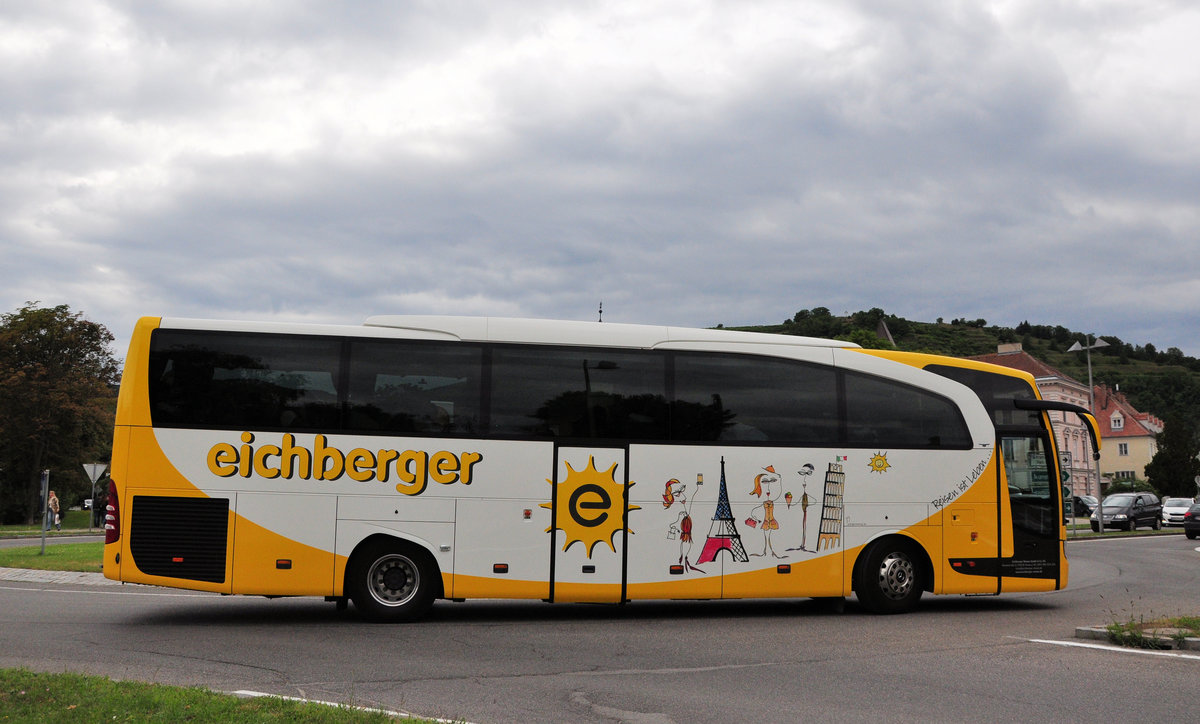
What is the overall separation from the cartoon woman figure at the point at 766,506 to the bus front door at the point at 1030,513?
3333 mm

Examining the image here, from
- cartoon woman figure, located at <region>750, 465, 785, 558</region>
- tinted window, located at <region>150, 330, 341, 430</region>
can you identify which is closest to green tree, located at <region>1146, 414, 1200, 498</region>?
cartoon woman figure, located at <region>750, 465, 785, 558</region>

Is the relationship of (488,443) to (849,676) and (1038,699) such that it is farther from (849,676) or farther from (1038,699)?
(1038,699)

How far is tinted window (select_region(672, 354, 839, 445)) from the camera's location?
1295 centimetres

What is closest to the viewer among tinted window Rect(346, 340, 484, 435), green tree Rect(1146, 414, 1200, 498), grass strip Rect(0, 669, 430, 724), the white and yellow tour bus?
grass strip Rect(0, 669, 430, 724)

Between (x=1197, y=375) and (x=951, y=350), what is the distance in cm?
5729

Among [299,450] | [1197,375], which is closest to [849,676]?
[299,450]

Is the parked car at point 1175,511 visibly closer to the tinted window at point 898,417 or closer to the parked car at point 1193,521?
the parked car at point 1193,521

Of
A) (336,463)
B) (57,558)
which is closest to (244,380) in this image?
(336,463)

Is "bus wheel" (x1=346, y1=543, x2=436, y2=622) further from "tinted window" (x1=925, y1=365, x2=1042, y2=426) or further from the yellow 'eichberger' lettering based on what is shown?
"tinted window" (x1=925, y1=365, x2=1042, y2=426)

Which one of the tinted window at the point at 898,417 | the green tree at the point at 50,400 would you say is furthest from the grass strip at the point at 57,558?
the green tree at the point at 50,400

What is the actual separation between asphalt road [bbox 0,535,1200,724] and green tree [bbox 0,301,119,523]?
149ft

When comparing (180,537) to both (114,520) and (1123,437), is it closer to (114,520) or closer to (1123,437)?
(114,520)

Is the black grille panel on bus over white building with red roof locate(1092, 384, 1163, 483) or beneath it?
beneath

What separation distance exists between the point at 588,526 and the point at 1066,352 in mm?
136652
